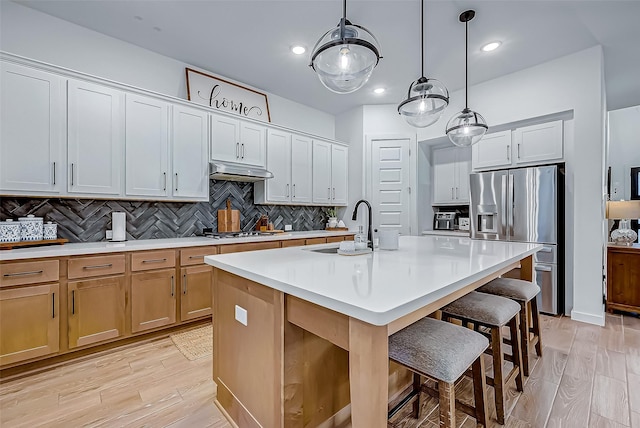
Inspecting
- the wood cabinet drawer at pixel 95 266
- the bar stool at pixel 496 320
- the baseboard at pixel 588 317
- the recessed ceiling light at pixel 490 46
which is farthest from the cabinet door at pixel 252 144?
the baseboard at pixel 588 317

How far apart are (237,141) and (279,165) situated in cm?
72

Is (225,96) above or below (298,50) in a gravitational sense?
below

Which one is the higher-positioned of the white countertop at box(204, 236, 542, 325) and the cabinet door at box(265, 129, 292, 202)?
the cabinet door at box(265, 129, 292, 202)

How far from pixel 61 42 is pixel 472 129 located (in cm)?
395

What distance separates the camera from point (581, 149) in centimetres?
320

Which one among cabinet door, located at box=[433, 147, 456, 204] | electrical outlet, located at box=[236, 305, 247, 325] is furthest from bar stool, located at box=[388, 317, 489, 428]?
cabinet door, located at box=[433, 147, 456, 204]

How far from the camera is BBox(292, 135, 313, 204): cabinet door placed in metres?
4.34

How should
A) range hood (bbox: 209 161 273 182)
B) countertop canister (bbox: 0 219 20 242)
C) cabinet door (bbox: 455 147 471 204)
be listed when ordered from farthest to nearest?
cabinet door (bbox: 455 147 471 204)
range hood (bbox: 209 161 273 182)
countertop canister (bbox: 0 219 20 242)

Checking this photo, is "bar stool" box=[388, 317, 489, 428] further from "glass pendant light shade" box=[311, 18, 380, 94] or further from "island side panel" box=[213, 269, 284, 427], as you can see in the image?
"glass pendant light shade" box=[311, 18, 380, 94]

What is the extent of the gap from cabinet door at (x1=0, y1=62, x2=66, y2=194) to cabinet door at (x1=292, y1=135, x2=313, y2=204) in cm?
261

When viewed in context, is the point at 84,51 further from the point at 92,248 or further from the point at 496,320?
the point at 496,320

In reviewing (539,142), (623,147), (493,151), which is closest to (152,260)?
(493,151)

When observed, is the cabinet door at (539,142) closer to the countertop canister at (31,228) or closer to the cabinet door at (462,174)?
the cabinet door at (462,174)

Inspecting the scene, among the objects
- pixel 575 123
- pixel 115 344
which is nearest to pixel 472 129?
pixel 575 123
